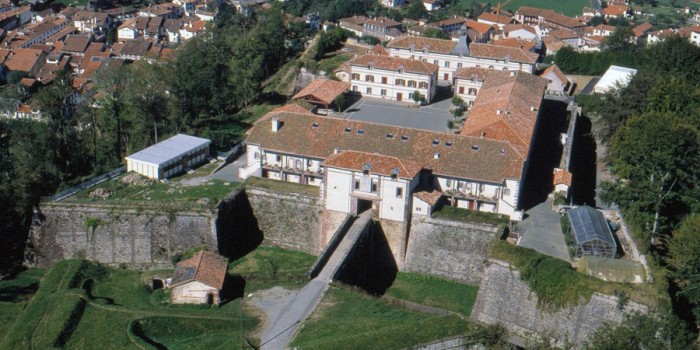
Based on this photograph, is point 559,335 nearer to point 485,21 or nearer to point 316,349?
point 316,349

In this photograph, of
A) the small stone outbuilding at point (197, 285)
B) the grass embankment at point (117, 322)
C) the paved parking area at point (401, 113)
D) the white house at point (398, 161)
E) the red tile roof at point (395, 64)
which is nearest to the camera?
the grass embankment at point (117, 322)

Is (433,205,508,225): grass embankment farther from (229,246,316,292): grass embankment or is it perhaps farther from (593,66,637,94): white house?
(593,66,637,94): white house

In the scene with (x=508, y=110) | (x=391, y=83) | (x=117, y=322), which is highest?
(x=508, y=110)

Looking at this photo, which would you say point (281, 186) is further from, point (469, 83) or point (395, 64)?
point (469, 83)

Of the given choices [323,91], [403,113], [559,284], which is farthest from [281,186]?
[559,284]

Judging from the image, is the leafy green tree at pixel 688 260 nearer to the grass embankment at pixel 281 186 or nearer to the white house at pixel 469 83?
the grass embankment at pixel 281 186


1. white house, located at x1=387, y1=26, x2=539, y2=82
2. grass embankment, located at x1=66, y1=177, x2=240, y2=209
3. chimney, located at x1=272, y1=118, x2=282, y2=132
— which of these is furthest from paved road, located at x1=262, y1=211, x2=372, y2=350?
white house, located at x1=387, y1=26, x2=539, y2=82

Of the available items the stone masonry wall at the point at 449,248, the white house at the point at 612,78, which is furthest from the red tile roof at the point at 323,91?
the white house at the point at 612,78
